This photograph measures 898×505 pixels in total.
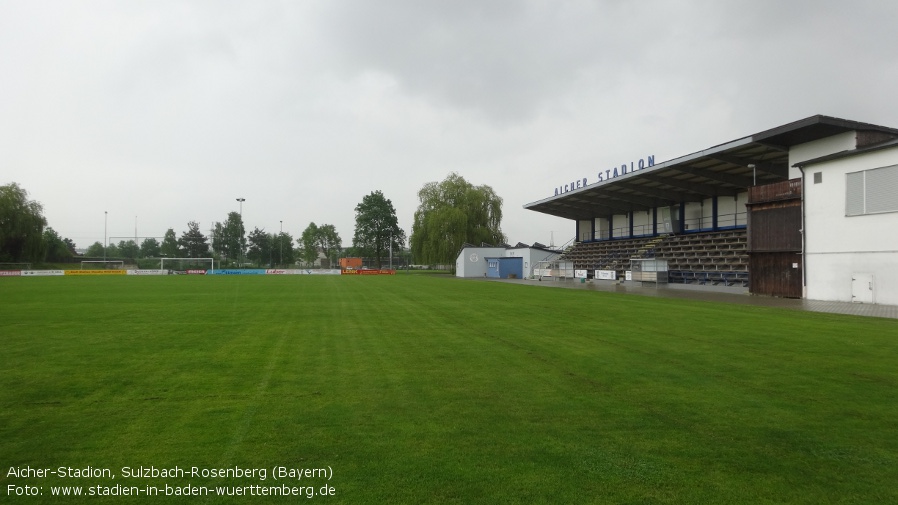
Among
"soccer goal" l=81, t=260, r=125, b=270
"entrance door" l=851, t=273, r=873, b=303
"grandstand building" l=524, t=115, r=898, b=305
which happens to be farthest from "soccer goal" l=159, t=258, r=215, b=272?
"entrance door" l=851, t=273, r=873, b=303

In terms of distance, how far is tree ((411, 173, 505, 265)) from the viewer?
6600cm

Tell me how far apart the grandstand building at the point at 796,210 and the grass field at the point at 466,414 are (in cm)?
1067

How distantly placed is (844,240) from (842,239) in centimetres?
9

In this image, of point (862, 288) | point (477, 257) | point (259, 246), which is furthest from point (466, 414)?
point (259, 246)

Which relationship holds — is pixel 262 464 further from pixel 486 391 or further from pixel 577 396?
pixel 577 396

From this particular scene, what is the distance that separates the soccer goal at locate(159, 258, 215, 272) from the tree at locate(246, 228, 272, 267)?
103 ft

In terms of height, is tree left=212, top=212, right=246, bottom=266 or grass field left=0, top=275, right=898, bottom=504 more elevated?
tree left=212, top=212, right=246, bottom=266

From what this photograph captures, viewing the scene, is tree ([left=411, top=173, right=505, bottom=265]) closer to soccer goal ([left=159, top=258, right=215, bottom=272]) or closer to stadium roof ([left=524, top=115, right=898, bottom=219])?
stadium roof ([left=524, top=115, right=898, bottom=219])

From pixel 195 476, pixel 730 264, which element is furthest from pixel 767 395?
pixel 730 264

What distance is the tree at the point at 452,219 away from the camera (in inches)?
2598

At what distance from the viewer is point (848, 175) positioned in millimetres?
20953

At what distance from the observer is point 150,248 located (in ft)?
243

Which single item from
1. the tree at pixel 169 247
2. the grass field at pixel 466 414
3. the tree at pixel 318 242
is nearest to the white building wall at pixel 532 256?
the grass field at pixel 466 414

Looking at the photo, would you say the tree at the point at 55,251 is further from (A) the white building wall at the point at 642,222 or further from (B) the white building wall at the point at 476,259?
(A) the white building wall at the point at 642,222
